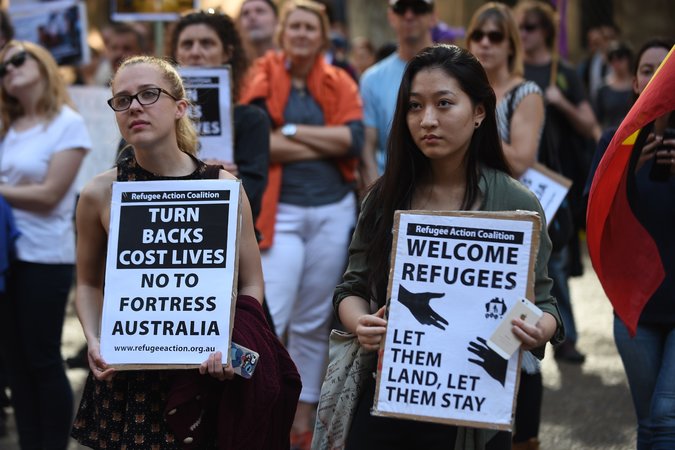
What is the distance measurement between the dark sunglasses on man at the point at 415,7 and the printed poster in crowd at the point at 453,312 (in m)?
3.84

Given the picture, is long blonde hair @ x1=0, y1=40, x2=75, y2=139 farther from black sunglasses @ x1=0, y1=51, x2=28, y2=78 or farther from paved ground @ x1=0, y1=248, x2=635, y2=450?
paved ground @ x1=0, y1=248, x2=635, y2=450

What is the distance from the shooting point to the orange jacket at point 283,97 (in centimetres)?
630

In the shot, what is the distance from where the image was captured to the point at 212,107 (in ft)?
17.5

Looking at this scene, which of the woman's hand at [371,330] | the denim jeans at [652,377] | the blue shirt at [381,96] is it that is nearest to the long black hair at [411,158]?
the woman's hand at [371,330]

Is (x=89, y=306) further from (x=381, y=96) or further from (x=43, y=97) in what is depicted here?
(x=381, y=96)

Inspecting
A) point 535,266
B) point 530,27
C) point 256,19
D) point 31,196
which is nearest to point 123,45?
point 256,19

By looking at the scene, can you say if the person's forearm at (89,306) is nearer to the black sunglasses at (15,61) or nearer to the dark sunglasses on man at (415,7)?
the black sunglasses at (15,61)

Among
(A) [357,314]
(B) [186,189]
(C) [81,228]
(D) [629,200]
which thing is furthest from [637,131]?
(C) [81,228]

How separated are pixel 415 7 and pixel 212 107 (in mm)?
2206

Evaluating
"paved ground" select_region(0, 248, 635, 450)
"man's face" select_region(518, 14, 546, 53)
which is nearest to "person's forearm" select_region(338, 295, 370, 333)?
"paved ground" select_region(0, 248, 635, 450)

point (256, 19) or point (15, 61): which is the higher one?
point (256, 19)

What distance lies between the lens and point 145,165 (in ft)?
13.0

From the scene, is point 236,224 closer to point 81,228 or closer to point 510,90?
point 81,228

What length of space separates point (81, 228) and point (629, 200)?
6.72ft
